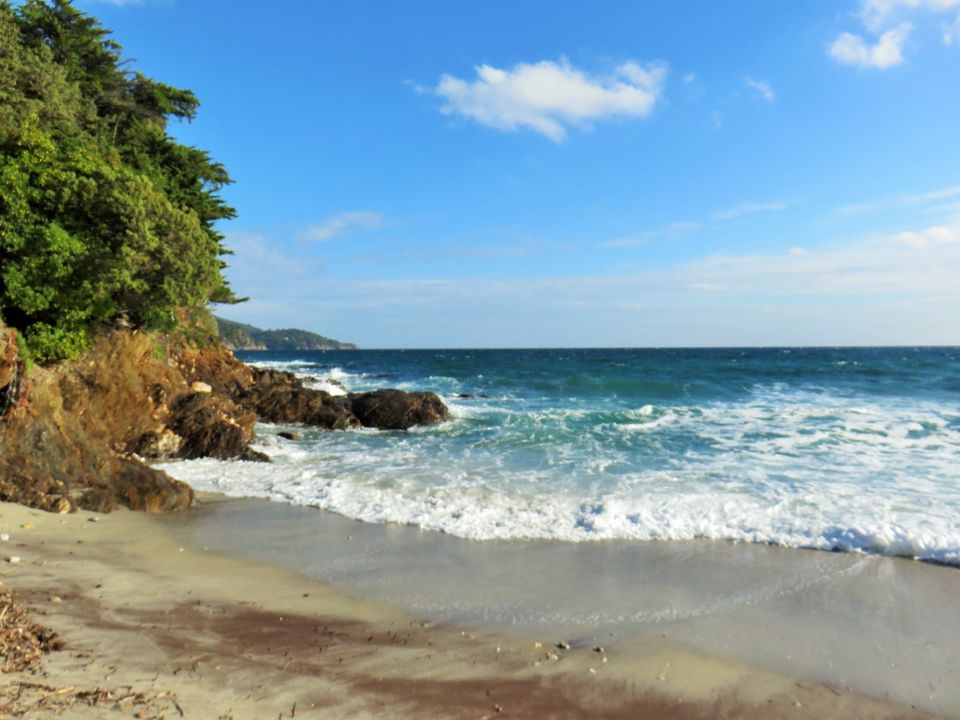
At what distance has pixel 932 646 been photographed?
207 inches

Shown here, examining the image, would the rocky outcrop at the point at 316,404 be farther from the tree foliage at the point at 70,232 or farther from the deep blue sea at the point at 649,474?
the tree foliage at the point at 70,232

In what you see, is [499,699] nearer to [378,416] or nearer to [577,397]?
[378,416]

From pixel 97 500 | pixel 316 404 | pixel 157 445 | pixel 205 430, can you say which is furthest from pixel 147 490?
pixel 316 404

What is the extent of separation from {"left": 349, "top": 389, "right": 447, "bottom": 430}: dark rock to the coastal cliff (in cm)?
4

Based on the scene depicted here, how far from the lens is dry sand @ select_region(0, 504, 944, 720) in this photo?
3.60 meters

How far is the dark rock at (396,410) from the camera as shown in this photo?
68.0 ft

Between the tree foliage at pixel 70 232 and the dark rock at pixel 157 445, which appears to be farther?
the dark rock at pixel 157 445

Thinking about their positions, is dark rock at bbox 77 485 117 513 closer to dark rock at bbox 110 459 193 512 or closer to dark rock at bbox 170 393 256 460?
dark rock at bbox 110 459 193 512

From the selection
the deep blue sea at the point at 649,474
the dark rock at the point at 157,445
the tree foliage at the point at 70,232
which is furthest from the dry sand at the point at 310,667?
the dark rock at the point at 157,445

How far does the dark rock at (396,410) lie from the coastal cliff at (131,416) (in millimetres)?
42

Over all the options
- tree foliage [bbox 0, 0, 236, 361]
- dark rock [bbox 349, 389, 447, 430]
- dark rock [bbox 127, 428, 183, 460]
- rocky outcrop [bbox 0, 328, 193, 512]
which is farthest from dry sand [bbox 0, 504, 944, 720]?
dark rock [bbox 349, 389, 447, 430]

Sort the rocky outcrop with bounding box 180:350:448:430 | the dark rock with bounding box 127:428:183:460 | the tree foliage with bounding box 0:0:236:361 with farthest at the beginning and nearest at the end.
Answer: the rocky outcrop with bounding box 180:350:448:430 → the dark rock with bounding box 127:428:183:460 → the tree foliage with bounding box 0:0:236:361

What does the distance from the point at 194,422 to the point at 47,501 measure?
611 cm

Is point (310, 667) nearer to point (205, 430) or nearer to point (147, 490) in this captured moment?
point (147, 490)
